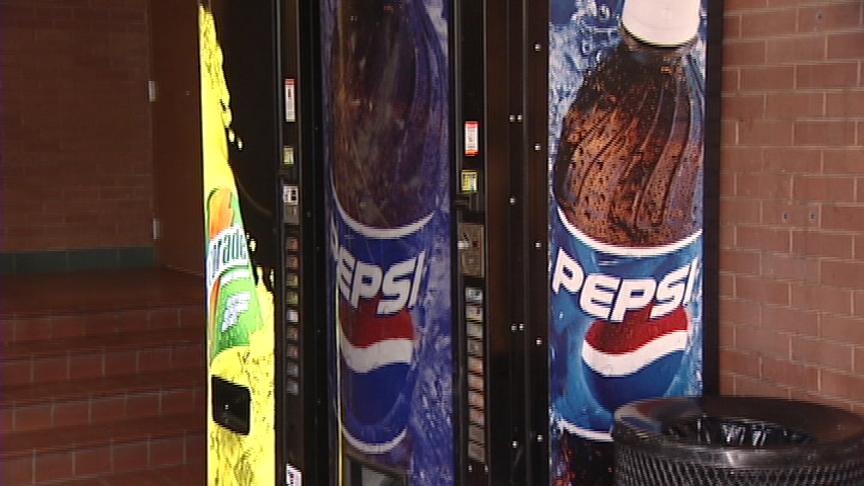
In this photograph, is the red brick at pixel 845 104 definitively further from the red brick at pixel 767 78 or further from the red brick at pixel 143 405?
the red brick at pixel 143 405

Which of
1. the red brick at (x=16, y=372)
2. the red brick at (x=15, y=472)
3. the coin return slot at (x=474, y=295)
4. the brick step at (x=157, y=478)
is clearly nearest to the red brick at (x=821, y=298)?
the coin return slot at (x=474, y=295)

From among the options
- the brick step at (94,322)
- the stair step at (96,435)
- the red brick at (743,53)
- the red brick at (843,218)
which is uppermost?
the red brick at (743,53)

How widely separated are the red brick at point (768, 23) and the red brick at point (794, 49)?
0.02 metres

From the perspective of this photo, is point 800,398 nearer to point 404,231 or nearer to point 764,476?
point 764,476

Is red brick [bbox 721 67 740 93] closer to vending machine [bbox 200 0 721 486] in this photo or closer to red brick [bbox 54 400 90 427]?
vending machine [bbox 200 0 721 486]

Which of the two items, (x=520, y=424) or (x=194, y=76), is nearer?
(x=520, y=424)

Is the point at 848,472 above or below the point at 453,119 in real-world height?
below

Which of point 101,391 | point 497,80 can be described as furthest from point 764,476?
point 101,391

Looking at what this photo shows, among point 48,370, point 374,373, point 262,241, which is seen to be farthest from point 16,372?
point 374,373

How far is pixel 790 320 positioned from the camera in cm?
290

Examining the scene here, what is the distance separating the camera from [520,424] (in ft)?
8.92

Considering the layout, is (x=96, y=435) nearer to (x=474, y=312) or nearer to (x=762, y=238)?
(x=474, y=312)

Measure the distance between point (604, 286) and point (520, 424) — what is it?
0.34 m

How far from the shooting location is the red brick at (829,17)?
271 centimetres
